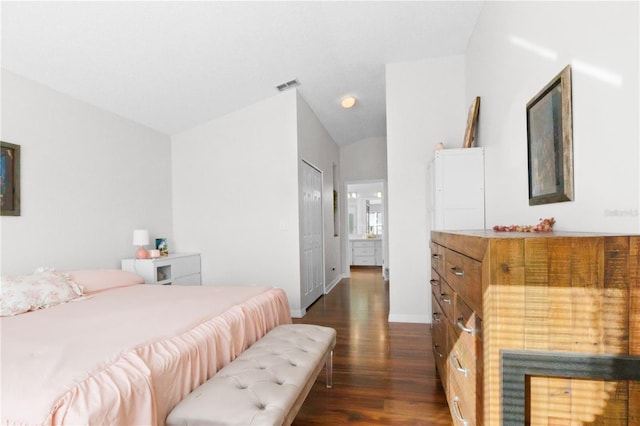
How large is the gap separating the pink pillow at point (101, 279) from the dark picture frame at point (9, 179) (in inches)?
26.5

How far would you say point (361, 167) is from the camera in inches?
281

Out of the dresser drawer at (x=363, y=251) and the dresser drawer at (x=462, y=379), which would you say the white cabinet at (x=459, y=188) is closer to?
the dresser drawer at (x=462, y=379)

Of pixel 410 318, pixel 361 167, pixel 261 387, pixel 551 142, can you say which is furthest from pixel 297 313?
pixel 361 167

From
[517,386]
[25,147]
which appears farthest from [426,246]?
[25,147]

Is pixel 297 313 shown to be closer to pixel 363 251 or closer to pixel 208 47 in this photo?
pixel 208 47

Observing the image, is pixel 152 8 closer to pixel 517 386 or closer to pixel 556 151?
pixel 556 151

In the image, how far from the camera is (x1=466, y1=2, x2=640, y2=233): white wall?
1.17 m

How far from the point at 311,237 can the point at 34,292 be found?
10.3ft

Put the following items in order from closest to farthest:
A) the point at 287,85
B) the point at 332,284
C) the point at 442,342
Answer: the point at 442,342 → the point at 287,85 → the point at 332,284

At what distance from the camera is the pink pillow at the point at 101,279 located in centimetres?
286

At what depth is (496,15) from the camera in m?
2.58

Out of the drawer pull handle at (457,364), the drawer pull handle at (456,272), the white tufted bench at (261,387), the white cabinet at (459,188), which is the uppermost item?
the white cabinet at (459,188)

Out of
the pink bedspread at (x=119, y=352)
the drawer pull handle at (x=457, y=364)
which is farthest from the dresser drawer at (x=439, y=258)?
the pink bedspread at (x=119, y=352)

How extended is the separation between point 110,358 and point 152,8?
2.37 meters
